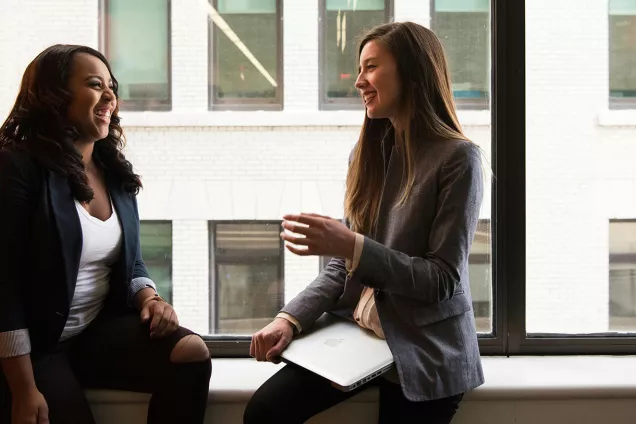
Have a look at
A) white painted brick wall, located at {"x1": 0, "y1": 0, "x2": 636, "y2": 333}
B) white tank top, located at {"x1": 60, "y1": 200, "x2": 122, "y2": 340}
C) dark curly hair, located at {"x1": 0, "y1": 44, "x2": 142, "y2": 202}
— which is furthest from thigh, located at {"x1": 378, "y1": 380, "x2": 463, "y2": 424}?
dark curly hair, located at {"x1": 0, "y1": 44, "x2": 142, "y2": 202}

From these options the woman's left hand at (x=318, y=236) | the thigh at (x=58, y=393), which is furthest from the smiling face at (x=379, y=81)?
the thigh at (x=58, y=393)

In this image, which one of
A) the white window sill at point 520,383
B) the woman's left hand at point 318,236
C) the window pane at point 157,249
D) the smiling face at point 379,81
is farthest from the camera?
the window pane at point 157,249

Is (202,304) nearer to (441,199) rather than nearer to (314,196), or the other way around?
(314,196)

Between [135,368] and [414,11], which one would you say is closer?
[135,368]

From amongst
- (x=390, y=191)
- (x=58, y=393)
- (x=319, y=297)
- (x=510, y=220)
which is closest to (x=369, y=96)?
(x=390, y=191)

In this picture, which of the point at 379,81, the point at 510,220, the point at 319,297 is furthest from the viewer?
the point at 510,220

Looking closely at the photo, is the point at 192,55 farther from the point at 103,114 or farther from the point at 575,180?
the point at 575,180

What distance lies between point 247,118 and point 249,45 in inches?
10.3

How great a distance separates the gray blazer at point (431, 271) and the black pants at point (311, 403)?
0.18ft

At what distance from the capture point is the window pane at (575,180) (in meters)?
2.12

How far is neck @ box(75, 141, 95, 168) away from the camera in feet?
5.41

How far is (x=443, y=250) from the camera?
1440 mm

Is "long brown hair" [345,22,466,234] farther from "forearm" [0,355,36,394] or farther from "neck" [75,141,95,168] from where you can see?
Result: "forearm" [0,355,36,394]

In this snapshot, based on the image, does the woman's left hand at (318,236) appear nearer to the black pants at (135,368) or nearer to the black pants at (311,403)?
the black pants at (311,403)
